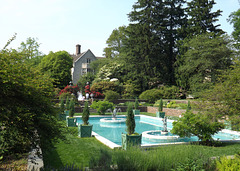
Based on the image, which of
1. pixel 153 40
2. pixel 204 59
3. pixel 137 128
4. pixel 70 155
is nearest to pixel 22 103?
pixel 70 155

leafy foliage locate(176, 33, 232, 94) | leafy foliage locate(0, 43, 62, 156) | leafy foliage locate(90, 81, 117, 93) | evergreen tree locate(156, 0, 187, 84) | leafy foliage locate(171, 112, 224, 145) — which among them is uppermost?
evergreen tree locate(156, 0, 187, 84)

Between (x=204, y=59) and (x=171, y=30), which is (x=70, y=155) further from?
(x=171, y=30)

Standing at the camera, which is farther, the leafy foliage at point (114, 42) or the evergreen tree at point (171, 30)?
the leafy foliage at point (114, 42)

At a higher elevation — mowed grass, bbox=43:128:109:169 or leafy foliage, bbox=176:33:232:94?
leafy foliage, bbox=176:33:232:94

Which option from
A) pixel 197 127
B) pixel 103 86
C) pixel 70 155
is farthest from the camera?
pixel 103 86

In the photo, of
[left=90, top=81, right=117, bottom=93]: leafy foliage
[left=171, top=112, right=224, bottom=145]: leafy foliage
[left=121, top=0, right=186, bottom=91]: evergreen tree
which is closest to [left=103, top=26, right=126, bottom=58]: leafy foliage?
[left=121, top=0, right=186, bottom=91]: evergreen tree

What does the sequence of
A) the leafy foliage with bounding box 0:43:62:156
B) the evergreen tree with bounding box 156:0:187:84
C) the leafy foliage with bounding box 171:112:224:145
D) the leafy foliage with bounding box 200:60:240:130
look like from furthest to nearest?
the evergreen tree with bounding box 156:0:187:84 → the leafy foliage with bounding box 171:112:224:145 → the leafy foliage with bounding box 200:60:240:130 → the leafy foliage with bounding box 0:43:62:156

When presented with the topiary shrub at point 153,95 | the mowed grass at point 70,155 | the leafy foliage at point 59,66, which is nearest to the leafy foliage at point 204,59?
the topiary shrub at point 153,95

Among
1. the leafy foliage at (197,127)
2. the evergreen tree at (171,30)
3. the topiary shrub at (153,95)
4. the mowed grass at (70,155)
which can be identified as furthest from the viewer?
the evergreen tree at (171,30)

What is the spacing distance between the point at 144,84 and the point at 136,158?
103ft

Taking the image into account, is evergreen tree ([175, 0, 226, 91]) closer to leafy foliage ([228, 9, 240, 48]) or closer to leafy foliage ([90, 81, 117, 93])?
leafy foliage ([228, 9, 240, 48])

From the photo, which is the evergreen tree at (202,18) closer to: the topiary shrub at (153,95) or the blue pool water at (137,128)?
the topiary shrub at (153,95)

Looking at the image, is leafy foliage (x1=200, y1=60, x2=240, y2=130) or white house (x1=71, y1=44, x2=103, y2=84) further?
white house (x1=71, y1=44, x2=103, y2=84)

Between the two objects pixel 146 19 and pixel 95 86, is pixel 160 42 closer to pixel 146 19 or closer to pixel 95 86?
pixel 146 19
